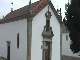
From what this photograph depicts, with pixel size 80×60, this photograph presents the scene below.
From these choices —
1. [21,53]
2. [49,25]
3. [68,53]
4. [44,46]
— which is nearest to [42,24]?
[49,25]

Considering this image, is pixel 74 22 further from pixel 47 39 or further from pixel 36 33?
pixel 36 33

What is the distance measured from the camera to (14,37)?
85.2 feet

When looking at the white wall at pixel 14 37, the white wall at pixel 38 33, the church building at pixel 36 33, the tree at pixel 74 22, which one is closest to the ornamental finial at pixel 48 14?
the church building at pixel 36 33

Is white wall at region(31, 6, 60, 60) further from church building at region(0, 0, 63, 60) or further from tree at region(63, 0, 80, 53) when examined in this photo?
tree at region(63, 0, 80, 53)

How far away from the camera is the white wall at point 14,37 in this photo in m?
23.3

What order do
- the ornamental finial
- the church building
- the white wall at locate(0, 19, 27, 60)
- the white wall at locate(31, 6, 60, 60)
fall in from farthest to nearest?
the ornamental finial → the white wall at locate(0, 19, 27, 60) → the white wall at locate(31, 6, 60, 60) → the church building

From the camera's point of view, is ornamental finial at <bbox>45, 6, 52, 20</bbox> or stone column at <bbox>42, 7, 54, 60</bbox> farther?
ornamental finial at <bbox>45, 6, 52, 20</bbox>

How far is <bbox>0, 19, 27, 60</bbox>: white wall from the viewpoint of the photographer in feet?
76.4

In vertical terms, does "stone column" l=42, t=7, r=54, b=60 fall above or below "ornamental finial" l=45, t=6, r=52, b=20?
below

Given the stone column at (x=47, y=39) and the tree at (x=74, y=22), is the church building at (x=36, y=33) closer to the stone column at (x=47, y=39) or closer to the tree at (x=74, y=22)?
the stone column at (x=47, y=39)

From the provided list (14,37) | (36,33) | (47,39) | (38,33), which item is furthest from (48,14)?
(14,37)

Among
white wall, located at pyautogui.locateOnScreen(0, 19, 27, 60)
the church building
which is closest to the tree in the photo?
the church building

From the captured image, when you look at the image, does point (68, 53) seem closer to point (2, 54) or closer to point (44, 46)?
point (2, 54)

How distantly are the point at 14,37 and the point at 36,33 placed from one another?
13.5 feet
